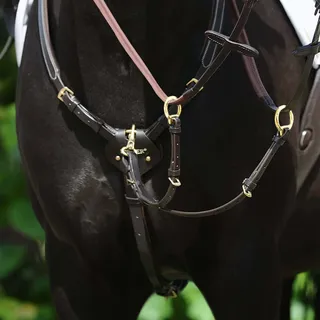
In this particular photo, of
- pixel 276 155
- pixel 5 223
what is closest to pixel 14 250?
pixel 5 223

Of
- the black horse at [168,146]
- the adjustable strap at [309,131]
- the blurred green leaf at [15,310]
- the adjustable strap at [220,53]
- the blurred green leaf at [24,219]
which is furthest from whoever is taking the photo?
the blurred green leaf at [15,310]

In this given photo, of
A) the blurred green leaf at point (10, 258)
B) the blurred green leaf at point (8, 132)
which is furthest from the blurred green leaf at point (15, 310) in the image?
the blurred green leaf at point (8, 132)

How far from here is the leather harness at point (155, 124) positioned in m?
1.23

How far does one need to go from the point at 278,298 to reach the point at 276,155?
25cm

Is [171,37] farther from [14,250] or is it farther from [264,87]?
[14,250]

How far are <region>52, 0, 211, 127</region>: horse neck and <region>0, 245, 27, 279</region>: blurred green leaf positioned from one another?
1.07 meters

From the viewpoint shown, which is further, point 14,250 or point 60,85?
point 14,250

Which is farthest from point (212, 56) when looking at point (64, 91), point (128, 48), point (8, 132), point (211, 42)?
point (8, 132)

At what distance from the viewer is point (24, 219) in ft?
7.11

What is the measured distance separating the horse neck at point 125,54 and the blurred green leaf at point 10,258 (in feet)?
3.52

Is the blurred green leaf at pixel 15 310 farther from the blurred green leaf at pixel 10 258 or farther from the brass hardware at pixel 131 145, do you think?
the brass hardware at pixel 131 145

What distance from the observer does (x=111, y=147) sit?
1.30m

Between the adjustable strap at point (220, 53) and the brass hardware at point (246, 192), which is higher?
the adjustable strap at point (220, 53)

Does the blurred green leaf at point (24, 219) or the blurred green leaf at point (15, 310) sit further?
the blurred green leaf at point (15, 310)
